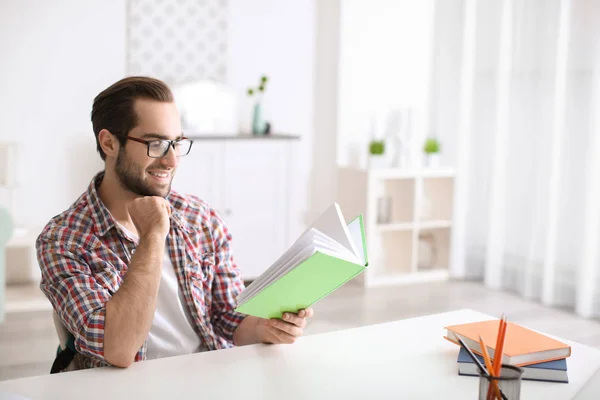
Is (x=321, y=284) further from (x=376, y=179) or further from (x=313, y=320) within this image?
(x=376, y=179)

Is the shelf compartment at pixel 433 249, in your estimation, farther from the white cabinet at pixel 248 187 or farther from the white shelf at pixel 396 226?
the white cabinet at pixel 248 187

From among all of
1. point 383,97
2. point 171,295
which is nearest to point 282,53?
point 383,97

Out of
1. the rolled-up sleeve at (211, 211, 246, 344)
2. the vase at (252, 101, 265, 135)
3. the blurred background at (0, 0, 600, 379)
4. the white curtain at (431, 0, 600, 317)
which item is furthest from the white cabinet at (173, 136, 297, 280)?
the rolled-up sleeve at (211, 211, 246, 344)

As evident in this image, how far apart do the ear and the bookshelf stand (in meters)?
3.24

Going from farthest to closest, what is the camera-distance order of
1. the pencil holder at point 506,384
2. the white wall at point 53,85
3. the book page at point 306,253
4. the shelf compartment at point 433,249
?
the shelf compartment at point 433,249 → the white wall at point 53,85 → the book page at point 306,253 → the pencil holder at point 506,384

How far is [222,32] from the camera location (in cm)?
511

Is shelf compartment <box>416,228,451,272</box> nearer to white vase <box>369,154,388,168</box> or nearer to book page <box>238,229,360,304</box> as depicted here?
white vase <box>369,154,388,168</box>

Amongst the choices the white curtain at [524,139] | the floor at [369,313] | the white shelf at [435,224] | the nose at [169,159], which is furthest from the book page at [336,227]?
the white shelf at [435,224]

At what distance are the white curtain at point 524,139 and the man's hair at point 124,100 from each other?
10.3 ft

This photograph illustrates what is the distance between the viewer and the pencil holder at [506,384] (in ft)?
3.92

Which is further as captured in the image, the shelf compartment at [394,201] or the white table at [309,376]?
the shelf compartment at [394,201]

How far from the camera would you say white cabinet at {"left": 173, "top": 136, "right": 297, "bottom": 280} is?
4.71 metres

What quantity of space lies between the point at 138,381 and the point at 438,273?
162 inches

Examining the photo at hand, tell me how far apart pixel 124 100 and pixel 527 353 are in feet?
3.57
